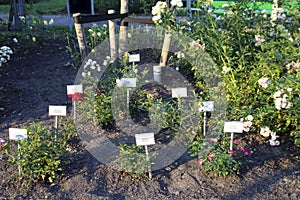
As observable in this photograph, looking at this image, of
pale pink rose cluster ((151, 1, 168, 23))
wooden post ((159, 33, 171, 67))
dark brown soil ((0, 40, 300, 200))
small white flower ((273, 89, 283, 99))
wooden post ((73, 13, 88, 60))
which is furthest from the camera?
wooden post ((73, 13, 88, 60))

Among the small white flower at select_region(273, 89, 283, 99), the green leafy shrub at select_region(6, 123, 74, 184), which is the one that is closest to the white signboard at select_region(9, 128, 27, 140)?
the green leafy shrub at select_region(6, 123, 74, 184)

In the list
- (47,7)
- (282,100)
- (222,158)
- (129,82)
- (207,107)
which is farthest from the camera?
(47,7)

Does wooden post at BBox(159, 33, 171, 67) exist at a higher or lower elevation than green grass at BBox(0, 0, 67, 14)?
lower

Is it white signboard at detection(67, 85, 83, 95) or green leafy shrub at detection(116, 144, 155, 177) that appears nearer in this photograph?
green leafy shrub at detection(116, 144, 155, 177)

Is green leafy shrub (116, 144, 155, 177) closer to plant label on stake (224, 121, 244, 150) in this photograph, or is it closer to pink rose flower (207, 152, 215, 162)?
pink rose flower (207, 152, 215, 162)

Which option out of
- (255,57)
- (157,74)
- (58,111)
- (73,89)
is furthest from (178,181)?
(157,74)

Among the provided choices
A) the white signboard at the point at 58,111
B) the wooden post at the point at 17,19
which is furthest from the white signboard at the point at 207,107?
the wooden post at the point at 17,19

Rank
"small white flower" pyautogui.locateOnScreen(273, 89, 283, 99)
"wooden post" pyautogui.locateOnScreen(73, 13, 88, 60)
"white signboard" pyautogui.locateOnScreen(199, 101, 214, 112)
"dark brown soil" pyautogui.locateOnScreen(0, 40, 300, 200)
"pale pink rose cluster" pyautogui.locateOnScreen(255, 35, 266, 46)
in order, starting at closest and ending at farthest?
"dark brown soil" pyautogui.locateOnScreen(0, 40, 300, 200) → "small white flower" pyautogui.locateOnScreen(273, 89, 283, 99) → "white signboard" pyautogui.locateOnScreen(199, 101, 214, 112) → "pale pink rose cluster" pyautogui.locateOnScreen(255, 35, 266, 46) → "wooden post" pyautogui.locateOnScreen(73, 13, 88, 60)

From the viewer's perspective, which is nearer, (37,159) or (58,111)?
(37,159)

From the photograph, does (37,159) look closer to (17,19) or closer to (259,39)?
(259,39)

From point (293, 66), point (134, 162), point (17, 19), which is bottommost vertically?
point (134, 162)

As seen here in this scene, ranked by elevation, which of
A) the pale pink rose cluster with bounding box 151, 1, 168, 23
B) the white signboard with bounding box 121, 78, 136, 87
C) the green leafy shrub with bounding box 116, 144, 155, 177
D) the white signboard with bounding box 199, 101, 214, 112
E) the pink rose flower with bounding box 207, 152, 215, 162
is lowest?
the green leafy shrub with bounding box 116, 144, 155, 177

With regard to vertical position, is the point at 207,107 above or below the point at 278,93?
below

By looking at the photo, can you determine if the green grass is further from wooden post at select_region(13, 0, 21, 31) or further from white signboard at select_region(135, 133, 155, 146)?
white signboard at select_region(135, 133, 155, 146)
